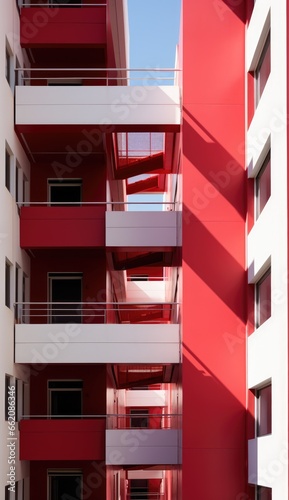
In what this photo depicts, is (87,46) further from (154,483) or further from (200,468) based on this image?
(154,483)

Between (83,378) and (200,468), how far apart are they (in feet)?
19.6

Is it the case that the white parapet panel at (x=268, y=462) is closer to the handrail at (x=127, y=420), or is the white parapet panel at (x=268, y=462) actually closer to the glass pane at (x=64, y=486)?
the handrail at (x=127, y=420)

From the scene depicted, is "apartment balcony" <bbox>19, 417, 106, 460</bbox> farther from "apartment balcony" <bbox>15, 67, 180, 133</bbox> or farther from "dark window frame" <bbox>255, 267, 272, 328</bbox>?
"apartment balcony" <bbox>15, 67, 180, 133</bbox>

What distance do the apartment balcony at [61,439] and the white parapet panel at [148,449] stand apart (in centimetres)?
56

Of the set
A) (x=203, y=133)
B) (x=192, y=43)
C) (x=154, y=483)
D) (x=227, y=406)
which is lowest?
(x=154, y=483)

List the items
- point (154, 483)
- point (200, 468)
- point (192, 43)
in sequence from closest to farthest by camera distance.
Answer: point (200, 468), point (192, 43), point (154, 483)

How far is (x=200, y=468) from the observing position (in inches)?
802

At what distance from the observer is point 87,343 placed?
22.2m

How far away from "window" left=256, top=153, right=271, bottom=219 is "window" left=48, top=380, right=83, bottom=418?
7961mm

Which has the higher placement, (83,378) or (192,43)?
(192,43)

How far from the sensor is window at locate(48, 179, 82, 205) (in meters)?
26.4

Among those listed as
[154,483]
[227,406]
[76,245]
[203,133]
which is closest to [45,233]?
[76,245]

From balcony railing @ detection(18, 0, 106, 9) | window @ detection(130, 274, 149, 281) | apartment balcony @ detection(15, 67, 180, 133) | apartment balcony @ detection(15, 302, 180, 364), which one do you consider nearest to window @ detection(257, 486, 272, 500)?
apartment balcony @ detection(15, 302, 180, 364)

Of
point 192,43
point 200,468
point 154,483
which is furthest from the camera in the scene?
point 154,483
